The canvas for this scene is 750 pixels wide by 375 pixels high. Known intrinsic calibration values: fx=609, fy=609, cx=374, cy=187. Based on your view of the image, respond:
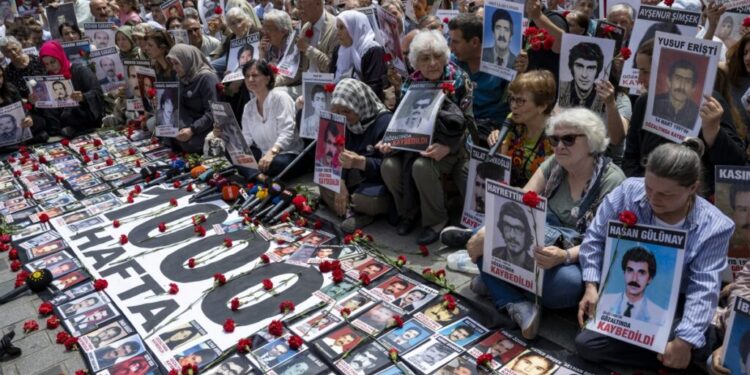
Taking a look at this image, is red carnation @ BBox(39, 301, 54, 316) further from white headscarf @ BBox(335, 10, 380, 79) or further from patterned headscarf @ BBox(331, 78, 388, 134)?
white headscarf @ BBox(335, 10, 380, 79)

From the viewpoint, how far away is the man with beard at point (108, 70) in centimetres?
880

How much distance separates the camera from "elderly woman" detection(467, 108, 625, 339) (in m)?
3.54

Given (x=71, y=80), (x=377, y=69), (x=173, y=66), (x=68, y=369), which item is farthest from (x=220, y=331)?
(x=71, y=80)

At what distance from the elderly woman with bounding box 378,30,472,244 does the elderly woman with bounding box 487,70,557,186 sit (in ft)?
1.44

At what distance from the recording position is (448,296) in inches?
161

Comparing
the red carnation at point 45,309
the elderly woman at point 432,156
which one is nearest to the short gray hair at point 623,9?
the elderly woman at point 432,156

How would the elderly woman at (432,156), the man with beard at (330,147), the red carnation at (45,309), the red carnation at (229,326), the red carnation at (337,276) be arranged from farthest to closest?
the man with beard at (330,147)
the elderly woman at (432,156)
the red carnation at (337,276)
the red carnation at (45,309)
the red carnation at (229,326)

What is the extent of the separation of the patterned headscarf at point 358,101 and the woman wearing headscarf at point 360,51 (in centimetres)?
104

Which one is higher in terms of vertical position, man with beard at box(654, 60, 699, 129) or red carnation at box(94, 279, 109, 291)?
man with beard at box(654, 60, 699, 129)

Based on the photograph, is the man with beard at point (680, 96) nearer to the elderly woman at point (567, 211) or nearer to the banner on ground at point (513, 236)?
the elderly woman at point (567, 211)

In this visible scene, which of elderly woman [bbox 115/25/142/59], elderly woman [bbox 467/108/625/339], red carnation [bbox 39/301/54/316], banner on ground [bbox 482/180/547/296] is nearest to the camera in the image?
banner on ground [bbox 482/180/547/296]

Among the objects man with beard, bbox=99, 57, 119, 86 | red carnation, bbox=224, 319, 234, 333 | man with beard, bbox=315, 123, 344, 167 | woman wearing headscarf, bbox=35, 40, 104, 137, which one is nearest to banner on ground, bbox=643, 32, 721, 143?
man with beard, bbox=315, 123, 344, 167

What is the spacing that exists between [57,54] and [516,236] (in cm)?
784

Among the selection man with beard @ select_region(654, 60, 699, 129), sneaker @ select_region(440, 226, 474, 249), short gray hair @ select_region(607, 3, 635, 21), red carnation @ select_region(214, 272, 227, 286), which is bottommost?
red carnation @ select_region(214, 272, 227, 286)
